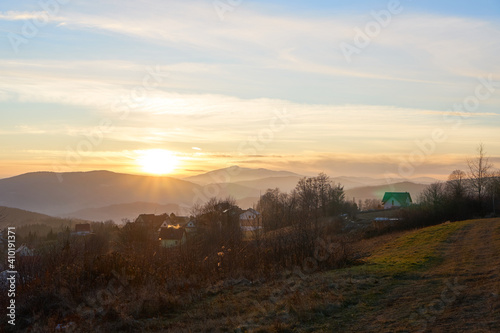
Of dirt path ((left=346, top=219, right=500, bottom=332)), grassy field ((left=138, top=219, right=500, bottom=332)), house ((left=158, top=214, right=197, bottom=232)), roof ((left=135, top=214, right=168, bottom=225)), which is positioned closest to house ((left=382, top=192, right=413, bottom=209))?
house ((left=158, top=214, right=197, bottom=232))

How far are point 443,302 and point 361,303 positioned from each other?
5.55ft

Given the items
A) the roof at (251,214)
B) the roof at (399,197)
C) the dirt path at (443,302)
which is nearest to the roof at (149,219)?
the roof at (251,214)

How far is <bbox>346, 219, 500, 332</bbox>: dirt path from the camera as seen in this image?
759cm

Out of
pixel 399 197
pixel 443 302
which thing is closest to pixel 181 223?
pixel 399 197

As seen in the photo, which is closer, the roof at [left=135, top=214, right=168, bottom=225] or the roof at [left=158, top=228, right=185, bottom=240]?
the roof at [left=135, top=214, right=168, bottom=225]

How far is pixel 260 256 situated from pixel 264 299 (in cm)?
668

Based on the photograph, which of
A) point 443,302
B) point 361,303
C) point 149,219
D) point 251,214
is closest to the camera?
point 443,302

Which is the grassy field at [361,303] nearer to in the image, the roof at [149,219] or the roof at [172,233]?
the roof at [149,219]

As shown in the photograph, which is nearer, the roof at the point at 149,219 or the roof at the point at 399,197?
the roof at the point at 149,219

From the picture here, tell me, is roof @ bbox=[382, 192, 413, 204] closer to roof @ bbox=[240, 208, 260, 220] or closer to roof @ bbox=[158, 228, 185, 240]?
roof @ bbox=[240, 208, 260, 220]

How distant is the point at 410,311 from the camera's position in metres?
8.72

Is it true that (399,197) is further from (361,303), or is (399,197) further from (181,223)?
(361,303)

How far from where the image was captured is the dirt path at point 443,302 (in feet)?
24.9

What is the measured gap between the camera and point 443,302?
29.8ft
